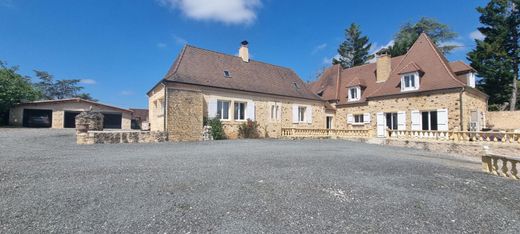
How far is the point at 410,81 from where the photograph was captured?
1595 cm

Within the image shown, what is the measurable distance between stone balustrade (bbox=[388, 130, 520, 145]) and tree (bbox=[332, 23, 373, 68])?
22193 millimetres

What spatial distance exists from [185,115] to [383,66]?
48.5ft

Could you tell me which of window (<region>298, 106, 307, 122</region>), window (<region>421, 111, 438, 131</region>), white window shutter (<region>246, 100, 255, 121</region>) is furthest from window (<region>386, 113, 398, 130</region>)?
white window shutter (<region>246, 100, 255, 121</region>)

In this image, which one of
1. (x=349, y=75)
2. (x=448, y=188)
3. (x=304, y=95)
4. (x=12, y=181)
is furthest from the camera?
(x=349, y=75)

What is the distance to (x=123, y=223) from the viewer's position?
2.81 m

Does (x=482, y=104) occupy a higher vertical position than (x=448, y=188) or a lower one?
higher

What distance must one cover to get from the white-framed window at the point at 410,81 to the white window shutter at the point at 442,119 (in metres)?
2.00

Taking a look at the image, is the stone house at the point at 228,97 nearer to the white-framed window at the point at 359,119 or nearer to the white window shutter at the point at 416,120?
the white-framed window at the point at 359,119

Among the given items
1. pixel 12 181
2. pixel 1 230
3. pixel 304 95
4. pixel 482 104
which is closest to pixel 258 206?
pixel 1 230

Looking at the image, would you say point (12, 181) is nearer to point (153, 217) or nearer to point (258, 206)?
point (153, 217)

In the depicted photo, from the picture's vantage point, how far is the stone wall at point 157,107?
46.6 ft

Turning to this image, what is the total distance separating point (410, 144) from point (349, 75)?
10107mm

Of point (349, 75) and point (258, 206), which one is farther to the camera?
point (349, 75)

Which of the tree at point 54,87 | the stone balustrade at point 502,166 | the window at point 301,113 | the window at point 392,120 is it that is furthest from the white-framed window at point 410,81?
the tree at point 54,87
